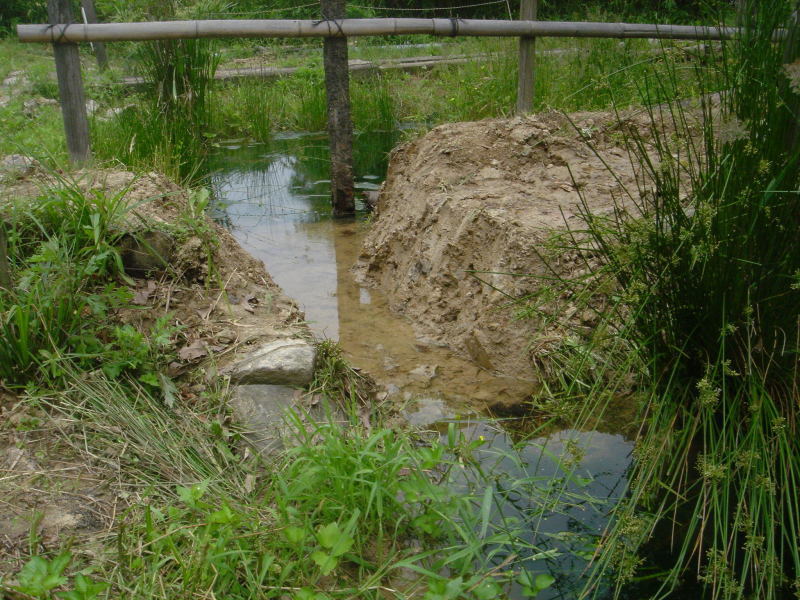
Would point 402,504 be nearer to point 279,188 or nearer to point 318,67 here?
point 279,188

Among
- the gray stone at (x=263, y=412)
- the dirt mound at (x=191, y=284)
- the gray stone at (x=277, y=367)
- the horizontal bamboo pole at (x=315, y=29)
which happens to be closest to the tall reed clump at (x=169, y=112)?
the horizontal bamboo pole at (x=315, y=29)

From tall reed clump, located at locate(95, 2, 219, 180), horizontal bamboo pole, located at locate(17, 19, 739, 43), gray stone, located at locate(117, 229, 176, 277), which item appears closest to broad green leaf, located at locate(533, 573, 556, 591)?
gray stone, located at locate(117, 229, 176, 277)

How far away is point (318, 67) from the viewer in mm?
10531

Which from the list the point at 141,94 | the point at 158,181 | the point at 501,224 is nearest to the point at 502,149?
the point at 501,224

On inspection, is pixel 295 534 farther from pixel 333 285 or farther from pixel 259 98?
pixel 259 98

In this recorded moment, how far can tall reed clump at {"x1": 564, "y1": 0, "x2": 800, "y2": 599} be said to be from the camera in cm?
186

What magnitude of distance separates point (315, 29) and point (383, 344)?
2530 millimetres

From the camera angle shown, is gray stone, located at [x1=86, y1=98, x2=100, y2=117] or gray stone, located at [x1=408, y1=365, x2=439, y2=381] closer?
gray stone, located at [x1=408, y1=365, x2=439, y2=381]

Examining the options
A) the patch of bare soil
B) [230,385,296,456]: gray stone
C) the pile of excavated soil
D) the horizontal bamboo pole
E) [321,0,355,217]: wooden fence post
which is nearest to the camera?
the patch of bare soil

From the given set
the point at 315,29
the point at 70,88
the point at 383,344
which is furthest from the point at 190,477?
the point at 315,29

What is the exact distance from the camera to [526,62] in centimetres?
564

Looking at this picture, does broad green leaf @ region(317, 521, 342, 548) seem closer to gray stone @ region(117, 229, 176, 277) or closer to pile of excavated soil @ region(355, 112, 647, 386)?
pile of excavated soil @ region(355, 112, 647, 386)

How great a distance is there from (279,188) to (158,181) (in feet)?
8.76

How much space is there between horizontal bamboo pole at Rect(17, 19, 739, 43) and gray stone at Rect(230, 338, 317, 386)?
3038 mm
